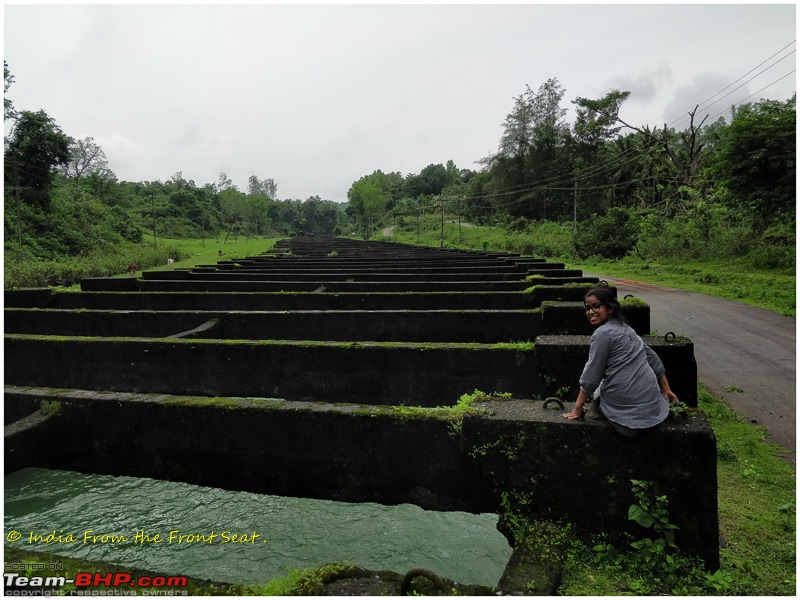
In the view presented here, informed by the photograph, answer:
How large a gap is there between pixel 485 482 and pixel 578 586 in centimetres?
107

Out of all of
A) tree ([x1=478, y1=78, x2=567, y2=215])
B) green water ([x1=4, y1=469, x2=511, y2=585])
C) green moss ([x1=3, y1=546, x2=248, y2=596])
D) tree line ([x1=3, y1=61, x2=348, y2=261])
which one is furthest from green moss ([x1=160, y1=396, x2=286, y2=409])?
tree ([x1=478, y1=78, x2=567, y2=215])

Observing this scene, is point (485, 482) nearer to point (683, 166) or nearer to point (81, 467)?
point (81, 467)

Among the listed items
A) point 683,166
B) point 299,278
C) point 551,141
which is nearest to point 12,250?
point 299,278

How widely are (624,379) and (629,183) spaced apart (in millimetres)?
45117

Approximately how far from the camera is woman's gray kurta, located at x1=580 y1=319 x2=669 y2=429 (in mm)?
2949

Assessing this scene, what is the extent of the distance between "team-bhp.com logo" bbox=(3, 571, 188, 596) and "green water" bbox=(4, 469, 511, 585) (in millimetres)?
937

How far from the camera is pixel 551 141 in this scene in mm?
52375

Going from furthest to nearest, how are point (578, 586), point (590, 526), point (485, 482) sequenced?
point (485, 482)
point (590, 526)
point (578, 586)

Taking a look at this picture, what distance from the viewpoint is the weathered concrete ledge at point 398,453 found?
301 centimetres

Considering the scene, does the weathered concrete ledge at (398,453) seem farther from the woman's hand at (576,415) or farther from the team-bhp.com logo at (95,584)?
the team-bhp.com logo at (95,584)

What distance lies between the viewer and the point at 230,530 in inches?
164

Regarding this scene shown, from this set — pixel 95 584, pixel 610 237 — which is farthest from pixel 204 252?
pixel 95 584

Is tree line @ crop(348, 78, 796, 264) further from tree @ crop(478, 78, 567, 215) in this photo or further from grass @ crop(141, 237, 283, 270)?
grass @ crop(141, 237, 283, 270)
